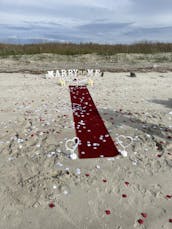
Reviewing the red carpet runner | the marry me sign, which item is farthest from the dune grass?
the red carpet runner

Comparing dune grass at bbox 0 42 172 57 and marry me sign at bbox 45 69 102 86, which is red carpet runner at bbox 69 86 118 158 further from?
dune grass at bbox 0 42 172 57

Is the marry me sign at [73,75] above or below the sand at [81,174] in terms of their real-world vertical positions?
below

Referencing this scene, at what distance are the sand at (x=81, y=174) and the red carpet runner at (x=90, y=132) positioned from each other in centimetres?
16

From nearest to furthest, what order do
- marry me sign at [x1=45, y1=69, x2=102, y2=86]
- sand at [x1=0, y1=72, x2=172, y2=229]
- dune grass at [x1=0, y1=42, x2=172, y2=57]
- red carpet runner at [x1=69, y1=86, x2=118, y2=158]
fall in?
sand at [x1=0, y1=72, x2=172, y2=229] → red carpet runner at [x1=69, y1=86, x2=118, y2=158] → marry me sign at [x1=45, y1=69, x2=102, y2=86] → dune grass at [x1=0, y1=42, x2=172, y2=57]

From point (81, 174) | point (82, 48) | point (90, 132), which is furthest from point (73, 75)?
point (82, 48)

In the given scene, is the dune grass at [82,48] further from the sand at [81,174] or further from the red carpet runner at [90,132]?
the sand at [81,174]

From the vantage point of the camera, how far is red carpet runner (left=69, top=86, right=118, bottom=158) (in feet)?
13.9

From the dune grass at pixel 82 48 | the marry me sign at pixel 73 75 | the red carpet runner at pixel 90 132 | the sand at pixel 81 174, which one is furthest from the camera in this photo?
the dune grass at pixel 82 48

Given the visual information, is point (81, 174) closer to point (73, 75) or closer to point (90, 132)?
point (90, 132)

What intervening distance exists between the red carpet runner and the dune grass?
15.7 metres

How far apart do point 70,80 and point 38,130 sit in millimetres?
6083

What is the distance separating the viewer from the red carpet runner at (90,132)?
4.25 m

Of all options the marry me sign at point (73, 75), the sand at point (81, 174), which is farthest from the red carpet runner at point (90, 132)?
the marry me sign at point (73, 75)

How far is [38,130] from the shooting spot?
513 cm
